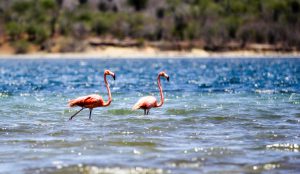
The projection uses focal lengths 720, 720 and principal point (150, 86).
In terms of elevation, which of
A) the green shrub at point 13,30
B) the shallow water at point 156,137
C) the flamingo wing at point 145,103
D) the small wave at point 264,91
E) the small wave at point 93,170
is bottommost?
the small wave at point 93,170

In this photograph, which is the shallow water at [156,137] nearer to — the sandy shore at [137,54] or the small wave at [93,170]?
the small wave at [93,170]

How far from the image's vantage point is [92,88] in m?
33.7

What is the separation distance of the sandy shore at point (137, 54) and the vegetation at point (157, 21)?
1.32 m

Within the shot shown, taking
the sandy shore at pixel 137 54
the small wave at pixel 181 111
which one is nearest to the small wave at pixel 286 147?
the small wave at pixel 181 111

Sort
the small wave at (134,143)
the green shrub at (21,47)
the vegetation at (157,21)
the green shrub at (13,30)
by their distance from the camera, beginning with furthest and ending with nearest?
the vegetation at (157,21), the green shrub at (13,30), the green shrub at (21,47), the small wave at (134,143)

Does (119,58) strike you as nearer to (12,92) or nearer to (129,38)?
(129,38)

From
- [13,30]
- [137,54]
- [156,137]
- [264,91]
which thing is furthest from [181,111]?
[13,30]

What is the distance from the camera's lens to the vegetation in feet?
317

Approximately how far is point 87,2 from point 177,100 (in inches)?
3781

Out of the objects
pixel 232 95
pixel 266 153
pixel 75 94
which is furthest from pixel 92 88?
pixel 266 153

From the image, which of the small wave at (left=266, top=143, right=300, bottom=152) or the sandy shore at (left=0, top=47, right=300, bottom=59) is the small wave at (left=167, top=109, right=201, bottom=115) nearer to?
the small wave at (left=266, top=143, right=300, bottom=152)

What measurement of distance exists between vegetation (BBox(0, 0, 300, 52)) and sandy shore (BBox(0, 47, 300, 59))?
1.32 meters

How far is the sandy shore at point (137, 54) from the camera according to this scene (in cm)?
9319

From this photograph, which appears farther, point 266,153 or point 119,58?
point 119,58
